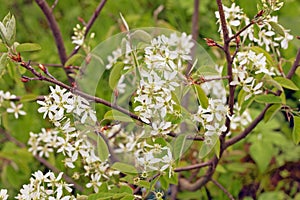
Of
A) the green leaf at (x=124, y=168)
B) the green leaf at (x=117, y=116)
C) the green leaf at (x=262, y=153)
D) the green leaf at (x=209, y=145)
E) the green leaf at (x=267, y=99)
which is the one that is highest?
the green leaf at (x=117, y=116)

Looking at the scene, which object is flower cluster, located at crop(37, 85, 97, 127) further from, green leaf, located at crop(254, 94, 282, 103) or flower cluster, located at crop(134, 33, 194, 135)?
green leaf, located at crop(254, 94, 282, 103)

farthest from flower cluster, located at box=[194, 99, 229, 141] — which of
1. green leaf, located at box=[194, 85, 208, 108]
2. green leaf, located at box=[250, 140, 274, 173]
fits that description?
green leaf, located at box=[250, 140, 274, 173]

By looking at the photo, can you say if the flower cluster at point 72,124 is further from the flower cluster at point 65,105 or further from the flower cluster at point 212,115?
the flower cluster at point 212,115

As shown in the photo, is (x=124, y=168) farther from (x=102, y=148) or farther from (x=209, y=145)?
(x=209, y=145)

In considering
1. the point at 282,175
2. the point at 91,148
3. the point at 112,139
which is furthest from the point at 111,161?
the point at 282,175

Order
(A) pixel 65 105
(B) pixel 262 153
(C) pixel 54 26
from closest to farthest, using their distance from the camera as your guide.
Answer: (A) pixel 65 105, (C) pixel 54 26, (B) pixel 262 153

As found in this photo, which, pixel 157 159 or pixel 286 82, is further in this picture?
pixel 286 82

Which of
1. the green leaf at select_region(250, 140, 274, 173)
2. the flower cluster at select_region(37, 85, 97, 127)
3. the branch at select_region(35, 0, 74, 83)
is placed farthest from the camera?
the green leaf at select_region(250, 140, 274, 173)

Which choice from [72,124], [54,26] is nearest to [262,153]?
[54,26]

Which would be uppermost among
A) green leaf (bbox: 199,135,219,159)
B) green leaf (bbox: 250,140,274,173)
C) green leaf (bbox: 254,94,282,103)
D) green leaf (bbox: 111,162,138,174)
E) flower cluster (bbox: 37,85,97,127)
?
flower cluster (bbox: 37,85,97,127)

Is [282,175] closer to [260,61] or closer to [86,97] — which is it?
[260,61]

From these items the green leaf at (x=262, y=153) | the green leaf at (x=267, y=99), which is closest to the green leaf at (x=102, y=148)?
the green leaf at (x=267, y=99)
